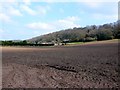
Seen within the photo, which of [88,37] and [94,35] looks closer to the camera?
[94,35]

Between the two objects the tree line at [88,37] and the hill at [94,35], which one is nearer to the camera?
the tree line at [88,37]

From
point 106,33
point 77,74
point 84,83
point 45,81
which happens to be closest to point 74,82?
point 84,83

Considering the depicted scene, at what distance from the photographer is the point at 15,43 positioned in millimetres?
83938

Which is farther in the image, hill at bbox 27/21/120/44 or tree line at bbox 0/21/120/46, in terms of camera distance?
hill at bbox 27/21/120/44

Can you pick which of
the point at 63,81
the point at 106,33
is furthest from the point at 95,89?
the point at 106,33

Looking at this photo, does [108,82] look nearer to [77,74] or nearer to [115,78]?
[115,78]

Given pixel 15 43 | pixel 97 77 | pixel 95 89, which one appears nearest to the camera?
pixel 95 89

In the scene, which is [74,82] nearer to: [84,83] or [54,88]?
[84,83]

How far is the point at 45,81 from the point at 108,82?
8.79 ft

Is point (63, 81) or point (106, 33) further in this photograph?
→ point (106, 33)

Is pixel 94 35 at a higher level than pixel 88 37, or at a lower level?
higher

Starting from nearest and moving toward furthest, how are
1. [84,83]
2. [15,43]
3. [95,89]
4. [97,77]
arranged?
1. [95,89]
2. [84,83]
3. [97,77]
4. [15,43]

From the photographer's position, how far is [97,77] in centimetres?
1310

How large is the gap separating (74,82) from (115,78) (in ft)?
6.26
